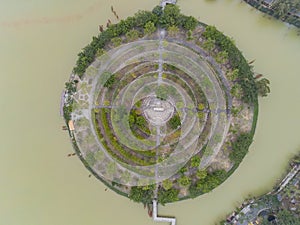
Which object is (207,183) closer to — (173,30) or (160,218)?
(160,218)

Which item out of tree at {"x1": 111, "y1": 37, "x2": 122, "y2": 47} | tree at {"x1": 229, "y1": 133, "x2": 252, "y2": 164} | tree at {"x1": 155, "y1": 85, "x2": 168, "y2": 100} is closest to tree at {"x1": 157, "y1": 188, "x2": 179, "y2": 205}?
tree at {"x1": 229, "y1": 133, "x2": 252, "y2": 164}

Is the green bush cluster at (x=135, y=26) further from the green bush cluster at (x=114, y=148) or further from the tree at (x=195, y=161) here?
the tree at (x=195, y=161)

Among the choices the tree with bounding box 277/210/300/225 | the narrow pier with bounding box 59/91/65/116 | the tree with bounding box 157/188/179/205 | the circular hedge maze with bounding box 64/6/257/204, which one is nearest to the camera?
the tree with bounding box 277/210/300/225

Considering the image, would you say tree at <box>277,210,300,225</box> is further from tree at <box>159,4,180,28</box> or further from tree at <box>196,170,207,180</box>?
tree at <box>159,4,180,28</box>

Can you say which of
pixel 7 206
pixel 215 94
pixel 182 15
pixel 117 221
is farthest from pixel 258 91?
pixel 7 206

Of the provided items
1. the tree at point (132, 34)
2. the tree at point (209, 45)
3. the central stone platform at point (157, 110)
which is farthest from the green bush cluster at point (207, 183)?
the tree at point (132, 34)
